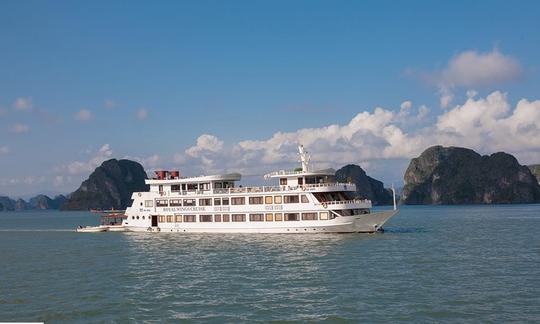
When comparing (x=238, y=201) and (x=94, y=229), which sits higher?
(x=238, y=201)

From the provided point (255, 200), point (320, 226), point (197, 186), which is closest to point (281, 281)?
point (320, 226)

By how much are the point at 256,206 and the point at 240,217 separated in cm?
259

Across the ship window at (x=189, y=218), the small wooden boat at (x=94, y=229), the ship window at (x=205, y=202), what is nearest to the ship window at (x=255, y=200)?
the ship window at (x=205, y=202)

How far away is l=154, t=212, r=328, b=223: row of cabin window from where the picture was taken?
5356cm

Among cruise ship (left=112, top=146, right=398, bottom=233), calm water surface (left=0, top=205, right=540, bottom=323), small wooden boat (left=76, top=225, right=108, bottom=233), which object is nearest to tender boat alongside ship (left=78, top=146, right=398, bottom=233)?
cruise ship (left=112, top=146, right=398, bottom=233)

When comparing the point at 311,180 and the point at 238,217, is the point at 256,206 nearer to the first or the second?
the point at 238,217

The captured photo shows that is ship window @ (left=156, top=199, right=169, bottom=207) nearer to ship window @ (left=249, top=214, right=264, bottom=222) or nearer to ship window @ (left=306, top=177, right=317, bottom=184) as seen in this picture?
ship window @ (left=249, top=214, right=264, bottom=222)

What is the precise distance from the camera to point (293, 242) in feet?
A: 159

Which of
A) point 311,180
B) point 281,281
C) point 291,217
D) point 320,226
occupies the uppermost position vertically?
point 311,180

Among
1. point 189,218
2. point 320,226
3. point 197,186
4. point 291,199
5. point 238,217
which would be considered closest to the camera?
point 320,226

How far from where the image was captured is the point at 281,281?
30.3 meters

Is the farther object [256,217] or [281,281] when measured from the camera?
[256,217]

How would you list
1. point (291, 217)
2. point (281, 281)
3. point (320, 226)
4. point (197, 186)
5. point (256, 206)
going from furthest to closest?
point (197, 186), point (256, 206), point (291, 217), point (320, 226), point (281, 281)

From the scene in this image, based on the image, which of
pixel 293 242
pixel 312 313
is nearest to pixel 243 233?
pixel 293 242
